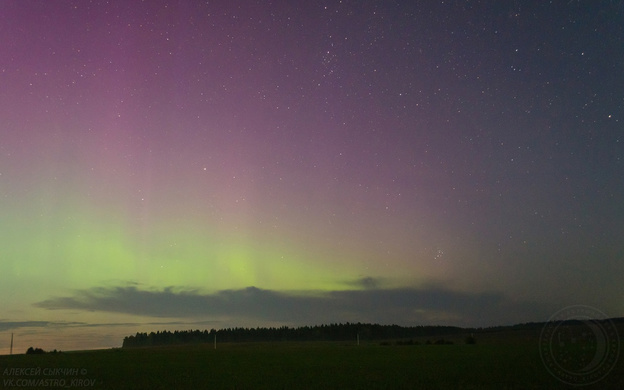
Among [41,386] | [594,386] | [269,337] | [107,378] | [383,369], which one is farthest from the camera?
[269,337]

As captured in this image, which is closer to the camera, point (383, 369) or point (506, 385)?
point (506, 385)

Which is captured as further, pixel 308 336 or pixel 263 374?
pixel 308 336

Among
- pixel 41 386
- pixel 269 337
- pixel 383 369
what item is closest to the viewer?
pixel 41 386

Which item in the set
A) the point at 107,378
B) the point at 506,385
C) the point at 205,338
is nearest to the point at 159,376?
the point at 107,378

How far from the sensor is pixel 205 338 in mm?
192375

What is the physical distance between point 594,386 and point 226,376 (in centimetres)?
2250

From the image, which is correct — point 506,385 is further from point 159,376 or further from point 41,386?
point 41,386

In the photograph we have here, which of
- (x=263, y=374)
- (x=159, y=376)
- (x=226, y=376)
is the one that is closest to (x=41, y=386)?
(x=159, y=376)

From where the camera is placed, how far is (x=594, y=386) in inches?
1110

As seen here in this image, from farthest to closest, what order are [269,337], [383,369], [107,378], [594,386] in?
[269,337], [383,369], [107,378], [594,386]

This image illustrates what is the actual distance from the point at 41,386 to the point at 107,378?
5727 millimetres

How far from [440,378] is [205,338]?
170m

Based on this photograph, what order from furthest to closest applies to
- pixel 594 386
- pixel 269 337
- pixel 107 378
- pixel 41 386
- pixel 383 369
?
pixel 269 337
pixel 383 369
pixel 107 378
pixel 41 386
pixel 594 386

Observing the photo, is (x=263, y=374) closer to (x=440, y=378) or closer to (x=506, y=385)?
(x=440, y=378)
